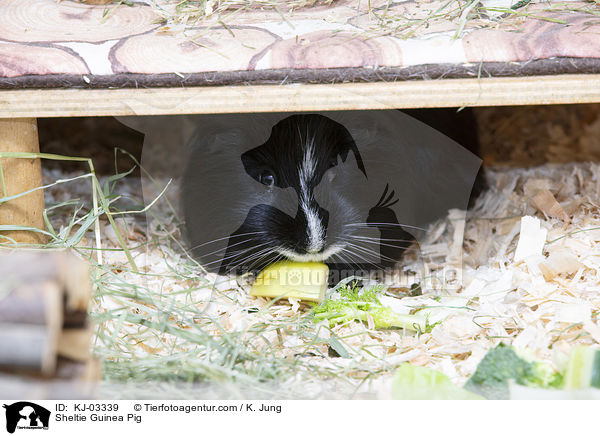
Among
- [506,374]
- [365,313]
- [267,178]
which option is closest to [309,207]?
[267,178]

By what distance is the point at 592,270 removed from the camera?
159 cm

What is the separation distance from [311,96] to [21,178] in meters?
0.83

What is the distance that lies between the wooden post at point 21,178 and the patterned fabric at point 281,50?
15cm

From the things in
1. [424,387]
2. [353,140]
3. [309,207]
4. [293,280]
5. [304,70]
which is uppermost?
[304,70]

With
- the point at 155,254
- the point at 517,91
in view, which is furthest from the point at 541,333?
the point at 155,254

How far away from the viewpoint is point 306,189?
1598 millimetres

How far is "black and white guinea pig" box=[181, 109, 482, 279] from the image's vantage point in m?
1.61

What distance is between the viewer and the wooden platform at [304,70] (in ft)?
4.42

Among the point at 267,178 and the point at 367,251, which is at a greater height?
the point at 267,178

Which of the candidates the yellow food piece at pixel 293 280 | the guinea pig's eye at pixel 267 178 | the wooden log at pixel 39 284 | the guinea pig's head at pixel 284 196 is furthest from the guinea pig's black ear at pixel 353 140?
the wooden log at pixel 39 284

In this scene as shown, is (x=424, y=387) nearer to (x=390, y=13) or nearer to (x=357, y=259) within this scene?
(x=357, y=259)
